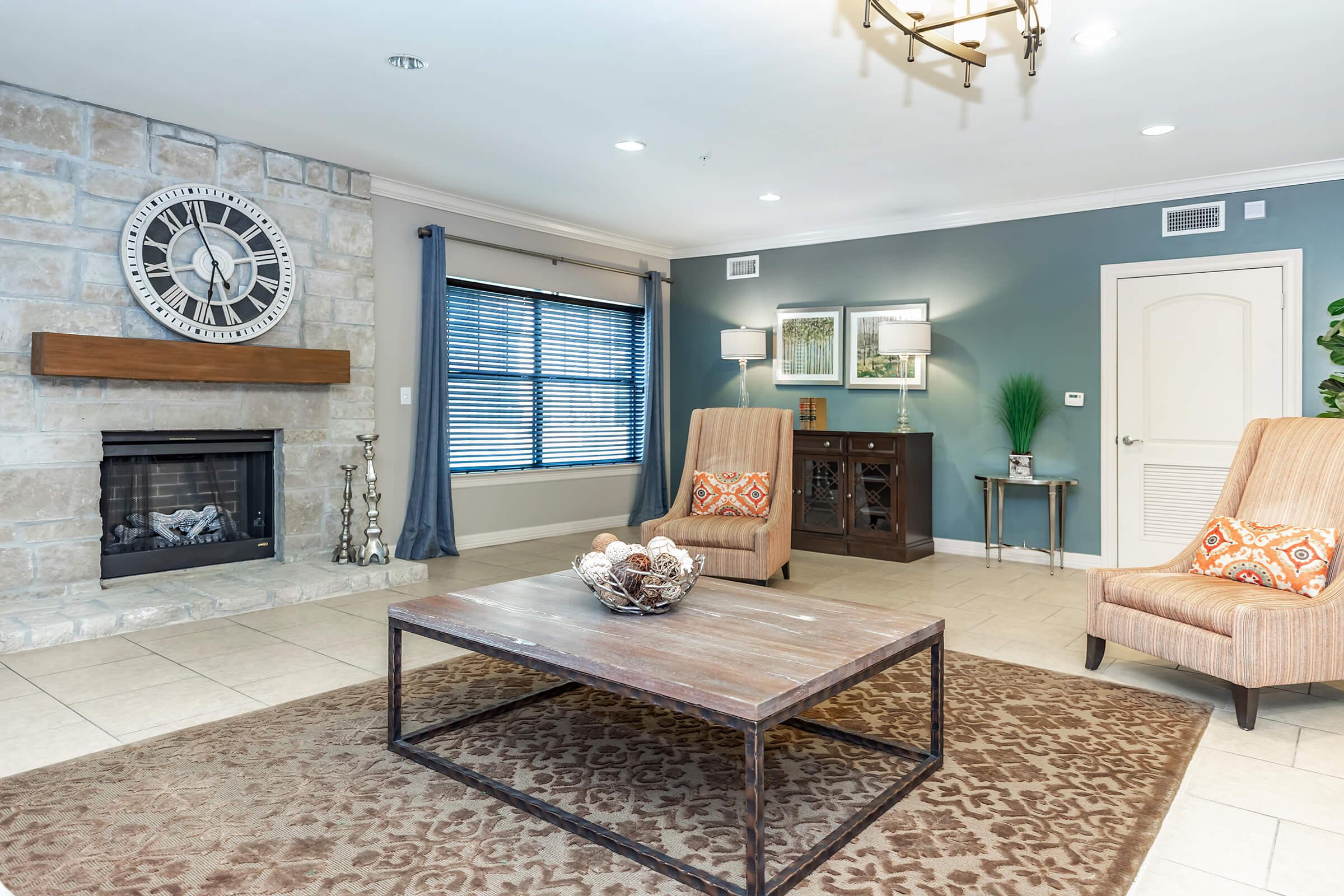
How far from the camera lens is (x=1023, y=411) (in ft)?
18.3

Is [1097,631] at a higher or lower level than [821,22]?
lower

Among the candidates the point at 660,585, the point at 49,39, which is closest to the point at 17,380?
the point at 49,39

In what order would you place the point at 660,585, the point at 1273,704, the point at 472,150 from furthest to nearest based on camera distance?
1. the point at 472,150
2. the point at 1273,704
3. the point at 660,585

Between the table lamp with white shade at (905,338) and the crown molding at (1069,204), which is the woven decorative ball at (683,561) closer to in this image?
the table lamp with white shade at (905,338)

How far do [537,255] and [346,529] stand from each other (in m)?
2.51

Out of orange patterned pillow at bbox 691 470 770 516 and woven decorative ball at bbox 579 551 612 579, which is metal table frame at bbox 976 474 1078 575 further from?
woven decorative ball at bbox 579 551 612 579

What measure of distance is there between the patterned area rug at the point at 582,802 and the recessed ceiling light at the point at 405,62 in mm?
2464

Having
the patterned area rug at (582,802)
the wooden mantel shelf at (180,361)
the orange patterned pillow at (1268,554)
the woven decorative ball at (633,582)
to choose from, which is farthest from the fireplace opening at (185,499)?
the orange patterned pillow at (1268,554)

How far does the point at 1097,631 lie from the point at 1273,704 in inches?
23.3

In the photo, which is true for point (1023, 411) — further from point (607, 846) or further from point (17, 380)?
point (17, 380)

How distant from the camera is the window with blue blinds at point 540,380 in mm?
5973

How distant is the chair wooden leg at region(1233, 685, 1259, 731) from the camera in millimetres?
2705

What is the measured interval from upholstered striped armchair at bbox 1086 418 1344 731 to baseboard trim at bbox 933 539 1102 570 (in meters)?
2.17

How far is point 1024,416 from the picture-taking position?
558cm
